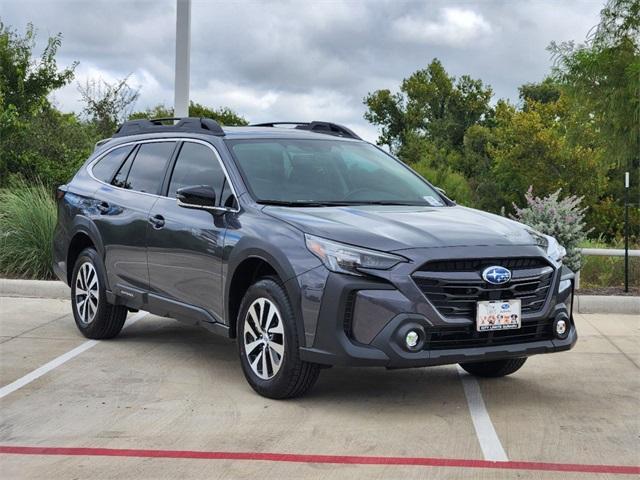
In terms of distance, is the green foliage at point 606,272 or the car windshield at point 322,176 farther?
the green foliage at point 606,272

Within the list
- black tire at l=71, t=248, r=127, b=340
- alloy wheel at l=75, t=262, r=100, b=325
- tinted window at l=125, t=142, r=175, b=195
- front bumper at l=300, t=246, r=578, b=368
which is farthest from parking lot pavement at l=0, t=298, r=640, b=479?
tinted window at l=125, t=142, r=175, b=195

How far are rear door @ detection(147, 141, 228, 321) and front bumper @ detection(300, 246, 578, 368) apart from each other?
49.1 inches

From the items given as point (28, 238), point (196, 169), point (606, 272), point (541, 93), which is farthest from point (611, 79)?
point (541, 93)

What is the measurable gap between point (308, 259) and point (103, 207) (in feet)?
10.1

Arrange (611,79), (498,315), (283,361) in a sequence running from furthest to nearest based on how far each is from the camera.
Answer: (611,79)
(283,361)
(498,315)

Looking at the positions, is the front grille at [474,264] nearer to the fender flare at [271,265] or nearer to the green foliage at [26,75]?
the fender flare at [271,265]

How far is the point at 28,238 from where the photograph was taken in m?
12.8

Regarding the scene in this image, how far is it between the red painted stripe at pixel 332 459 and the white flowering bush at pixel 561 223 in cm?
685

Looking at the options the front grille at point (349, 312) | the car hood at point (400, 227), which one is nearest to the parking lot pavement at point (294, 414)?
the front grille at point (349, 312)

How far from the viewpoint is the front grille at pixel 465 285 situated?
5.91 m

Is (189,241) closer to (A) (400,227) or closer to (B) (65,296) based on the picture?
(A) (400,227)

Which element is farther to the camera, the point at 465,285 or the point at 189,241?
the point at 189,241

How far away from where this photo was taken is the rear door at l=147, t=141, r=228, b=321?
7.00 meters

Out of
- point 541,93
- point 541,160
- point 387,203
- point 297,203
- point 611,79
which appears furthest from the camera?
point 541,93
